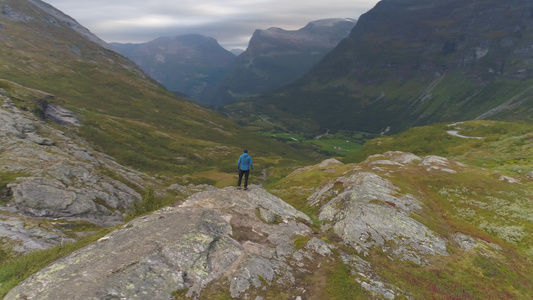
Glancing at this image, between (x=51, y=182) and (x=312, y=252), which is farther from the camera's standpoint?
(x=51, y=182)

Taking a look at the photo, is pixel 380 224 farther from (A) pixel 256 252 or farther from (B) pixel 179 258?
(B) pixel 179 258

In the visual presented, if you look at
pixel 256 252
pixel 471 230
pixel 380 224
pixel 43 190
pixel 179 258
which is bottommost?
pixel 471 230

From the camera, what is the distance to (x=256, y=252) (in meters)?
23.5

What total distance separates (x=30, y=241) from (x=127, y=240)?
17720 millimetres

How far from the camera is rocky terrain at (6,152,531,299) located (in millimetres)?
17594

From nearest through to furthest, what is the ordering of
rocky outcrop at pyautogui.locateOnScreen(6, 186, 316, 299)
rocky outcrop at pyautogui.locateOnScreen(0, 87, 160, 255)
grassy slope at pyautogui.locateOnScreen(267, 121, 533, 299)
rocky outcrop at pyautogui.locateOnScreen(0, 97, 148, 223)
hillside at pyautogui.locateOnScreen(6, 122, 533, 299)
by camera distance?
rocky outcrop at pyautogui.locateOnScreen(6, 186, 316, 299), hillside at pyautogui.locateOnScreen(6, 122, 533, 299), grassy slope at pyautogui.locateOnScreen(267, 121, 533, 299), rocky outcrop at pyautogui.locateOnScreen(0, 87, 160, 255), rocky outcrop at pyautogui.locateOnScreen(0, 97, 148, 223)

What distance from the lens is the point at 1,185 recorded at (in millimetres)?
44281

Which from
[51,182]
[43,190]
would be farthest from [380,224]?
[51,182]

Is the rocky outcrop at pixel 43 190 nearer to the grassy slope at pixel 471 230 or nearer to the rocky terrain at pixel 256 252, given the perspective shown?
the rocky terrain at pixel 256 252

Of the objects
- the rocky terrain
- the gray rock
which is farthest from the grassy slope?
the gray rock

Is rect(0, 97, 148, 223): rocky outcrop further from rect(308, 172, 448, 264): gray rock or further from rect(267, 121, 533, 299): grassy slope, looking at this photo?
rect(308, 172, 448, 264): gray rock

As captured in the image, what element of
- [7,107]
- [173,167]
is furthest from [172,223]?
[173,167]

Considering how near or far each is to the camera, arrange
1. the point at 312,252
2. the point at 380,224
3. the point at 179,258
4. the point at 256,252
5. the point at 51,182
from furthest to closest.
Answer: the point at 51,182 → the point at 380,224 → the point at 312,252 → the point at 256,252 → the point at 179,258

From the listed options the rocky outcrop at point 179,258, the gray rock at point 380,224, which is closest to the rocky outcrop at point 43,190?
the rocky outcrop at point 179,258
